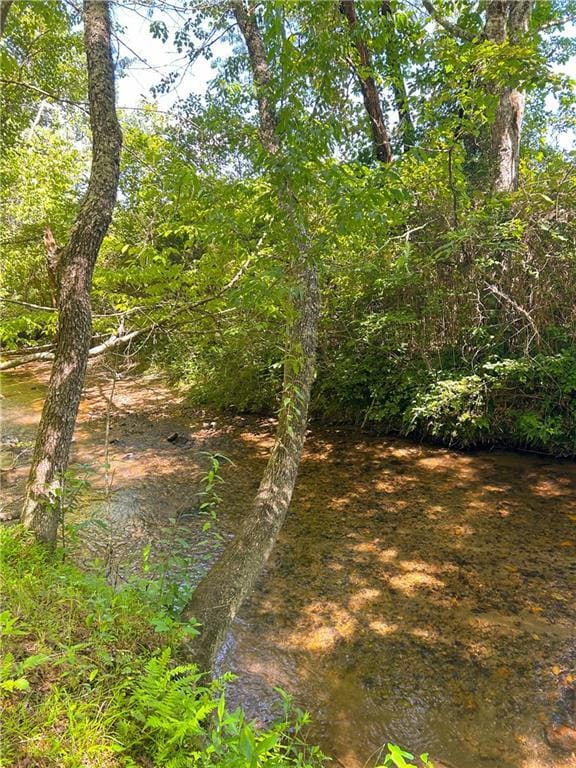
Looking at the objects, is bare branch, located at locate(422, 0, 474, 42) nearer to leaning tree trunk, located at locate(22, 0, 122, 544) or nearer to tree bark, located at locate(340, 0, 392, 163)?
tree bark, located at locate(340, 0, 392, 163)

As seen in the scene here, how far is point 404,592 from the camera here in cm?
321

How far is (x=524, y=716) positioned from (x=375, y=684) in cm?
77

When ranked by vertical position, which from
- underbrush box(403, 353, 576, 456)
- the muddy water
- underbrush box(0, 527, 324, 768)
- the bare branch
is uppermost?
the bare branch

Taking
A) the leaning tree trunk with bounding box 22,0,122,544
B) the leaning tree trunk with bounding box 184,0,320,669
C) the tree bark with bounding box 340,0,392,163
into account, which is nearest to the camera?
the leaning tree trunk with bounding box 184,0,320,669

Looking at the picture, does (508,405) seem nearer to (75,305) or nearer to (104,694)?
(75,305)

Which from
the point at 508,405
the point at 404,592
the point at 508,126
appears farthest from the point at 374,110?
the point at 404,592

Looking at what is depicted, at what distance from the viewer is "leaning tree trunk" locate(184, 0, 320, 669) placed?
2418 millimetres

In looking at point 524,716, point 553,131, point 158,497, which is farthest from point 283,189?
point 553,131

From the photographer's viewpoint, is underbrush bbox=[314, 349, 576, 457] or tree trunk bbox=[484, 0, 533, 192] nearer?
underbrush bbox=[314, 349, 576, 457]

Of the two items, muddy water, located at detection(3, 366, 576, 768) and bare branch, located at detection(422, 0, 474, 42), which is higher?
bare branch, located at detection(422, 0, 474, 42)

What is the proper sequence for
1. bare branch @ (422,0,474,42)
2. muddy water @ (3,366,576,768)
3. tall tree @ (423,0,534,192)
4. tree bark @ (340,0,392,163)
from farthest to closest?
bare branch @ (422,0,474,42) → tree bark @ (340,0,392,163) → tall tree @ (423,0,534,192) → muddy water @ (3,366,576,768)

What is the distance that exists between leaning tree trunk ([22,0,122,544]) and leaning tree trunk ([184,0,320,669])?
1.09 meters

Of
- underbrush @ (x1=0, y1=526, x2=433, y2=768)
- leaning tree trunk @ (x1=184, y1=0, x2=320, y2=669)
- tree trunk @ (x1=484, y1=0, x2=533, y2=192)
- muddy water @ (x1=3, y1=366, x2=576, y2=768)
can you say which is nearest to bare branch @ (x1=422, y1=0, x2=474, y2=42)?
tree trunk @ (x1=484, y1=0, x2=533, y2=192)

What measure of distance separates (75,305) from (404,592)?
10.2 feet
